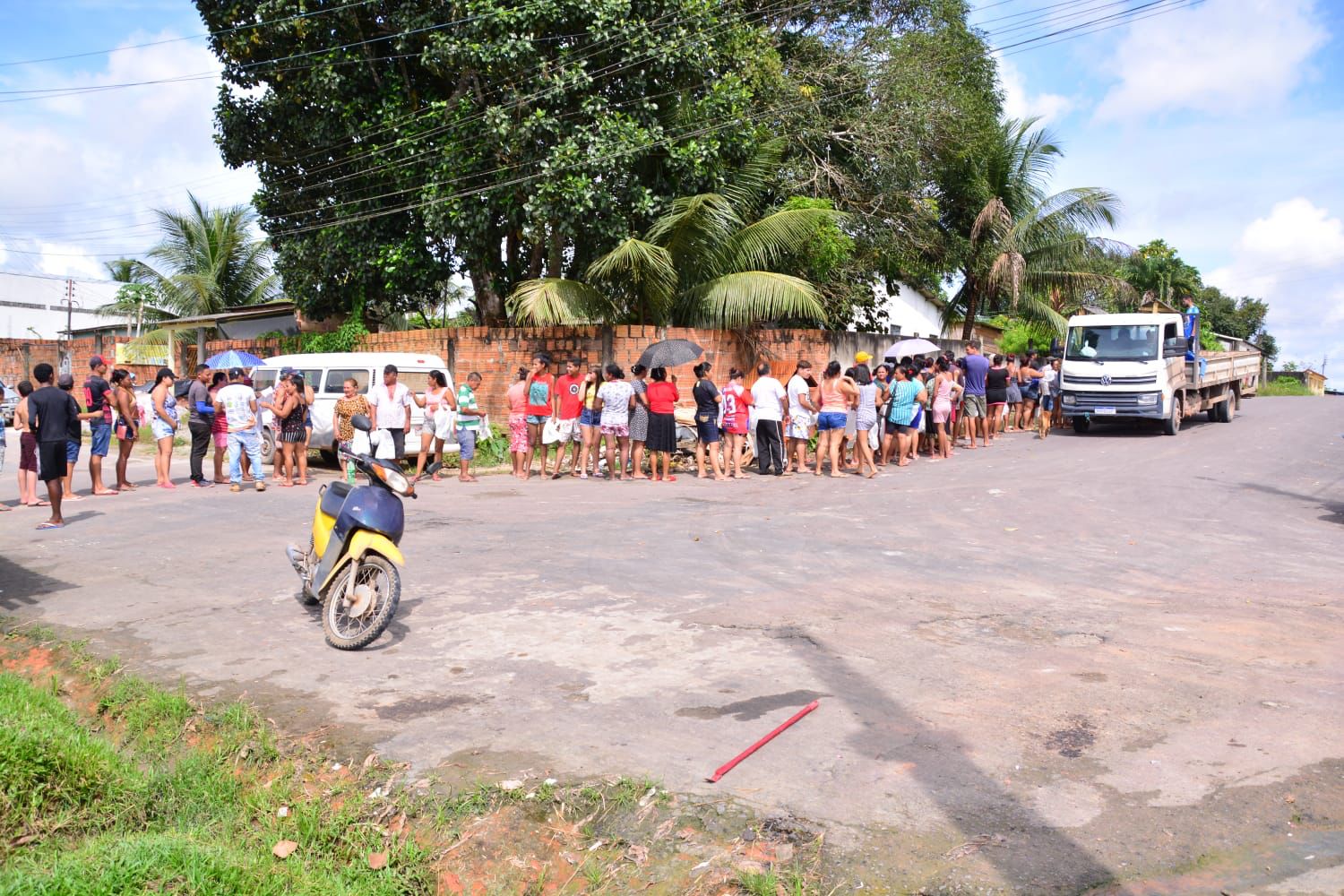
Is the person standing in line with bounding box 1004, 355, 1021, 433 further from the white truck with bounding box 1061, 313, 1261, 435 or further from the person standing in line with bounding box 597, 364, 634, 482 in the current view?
the person standing in line with bounding box 597, 364, 634, 482

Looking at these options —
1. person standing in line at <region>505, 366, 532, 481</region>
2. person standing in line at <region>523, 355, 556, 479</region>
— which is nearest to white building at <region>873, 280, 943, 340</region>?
person standing in line at <region>523, 355, 556, 479</region>

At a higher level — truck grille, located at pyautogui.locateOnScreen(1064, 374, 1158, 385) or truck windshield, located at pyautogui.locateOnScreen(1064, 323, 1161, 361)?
truck windshield, located at pyautogui.locateOnScreen(1064, 323, 1161, 361)

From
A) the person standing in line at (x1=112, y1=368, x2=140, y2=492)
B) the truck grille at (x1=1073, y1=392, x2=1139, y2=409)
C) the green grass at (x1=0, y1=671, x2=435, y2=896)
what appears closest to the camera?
the green grass at (x1=0, y1=671, x2=435, y2=896)

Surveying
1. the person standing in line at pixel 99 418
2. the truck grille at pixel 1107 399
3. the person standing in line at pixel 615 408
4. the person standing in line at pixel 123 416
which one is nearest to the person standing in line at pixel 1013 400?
the truck grille at pixel 1107 399

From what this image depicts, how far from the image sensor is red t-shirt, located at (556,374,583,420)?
1548cm

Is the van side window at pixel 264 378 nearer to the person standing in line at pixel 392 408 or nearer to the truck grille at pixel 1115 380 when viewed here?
the person standing in line at pixel 392 408

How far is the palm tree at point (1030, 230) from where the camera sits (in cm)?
2727

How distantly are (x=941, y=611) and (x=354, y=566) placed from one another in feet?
13.2

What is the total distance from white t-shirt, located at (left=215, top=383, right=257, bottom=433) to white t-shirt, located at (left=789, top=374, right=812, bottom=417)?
7.62 m

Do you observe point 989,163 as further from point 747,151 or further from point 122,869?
point 122,869

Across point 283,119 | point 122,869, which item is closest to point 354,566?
point 122,869

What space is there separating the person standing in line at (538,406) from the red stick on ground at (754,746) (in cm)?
1059

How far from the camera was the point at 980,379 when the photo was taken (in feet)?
62.8

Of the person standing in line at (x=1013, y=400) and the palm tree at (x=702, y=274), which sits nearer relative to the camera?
the palm tree at (x=702, y=274)
